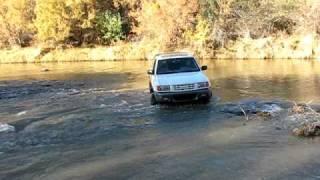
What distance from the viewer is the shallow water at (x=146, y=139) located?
35.8 feet

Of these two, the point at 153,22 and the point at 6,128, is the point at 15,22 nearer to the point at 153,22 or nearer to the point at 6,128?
the point at 153,22

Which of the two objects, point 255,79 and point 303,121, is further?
point 255,79

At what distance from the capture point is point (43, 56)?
55.7 meters

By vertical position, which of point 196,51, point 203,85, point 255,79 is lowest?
point 255,79

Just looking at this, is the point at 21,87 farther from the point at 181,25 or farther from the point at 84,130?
the point at 181,25

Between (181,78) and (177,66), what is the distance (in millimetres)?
1414

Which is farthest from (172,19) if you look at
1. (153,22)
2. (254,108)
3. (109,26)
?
(254,108)

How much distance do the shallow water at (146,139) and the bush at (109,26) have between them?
3178 cm

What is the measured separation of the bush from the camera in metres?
56.9

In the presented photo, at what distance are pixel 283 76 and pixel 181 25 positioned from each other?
22.7m

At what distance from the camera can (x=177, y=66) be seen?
66.3 feet

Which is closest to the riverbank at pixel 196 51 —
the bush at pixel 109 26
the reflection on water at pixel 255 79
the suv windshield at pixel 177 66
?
the bush at pixel 109 26

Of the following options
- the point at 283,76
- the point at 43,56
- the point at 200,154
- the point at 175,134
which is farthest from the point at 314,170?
the point at 43,56

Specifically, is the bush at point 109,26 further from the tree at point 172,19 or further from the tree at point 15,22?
the tree at point 15,22
